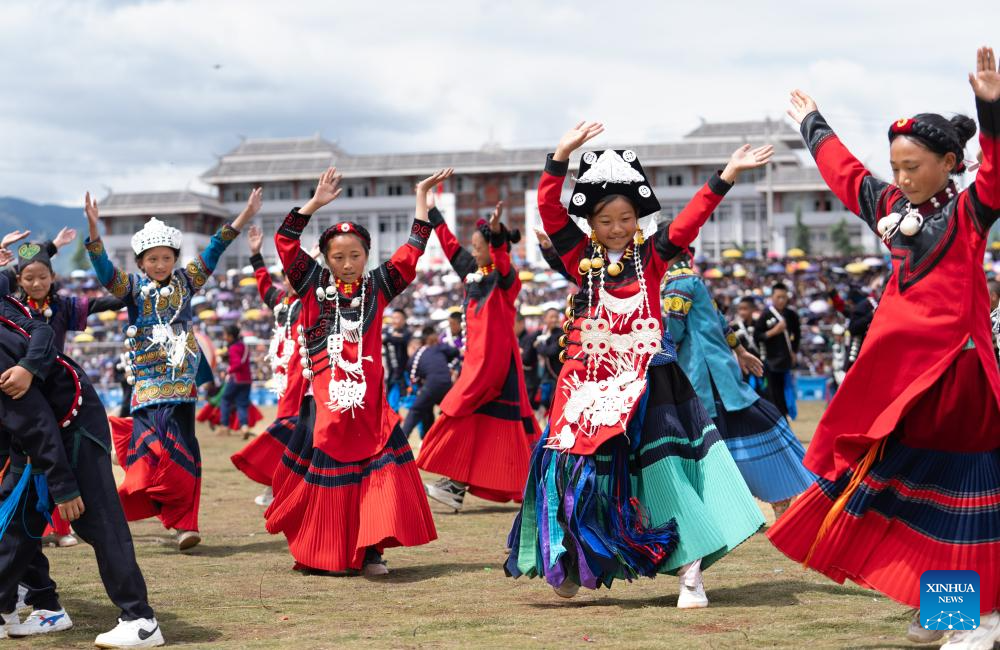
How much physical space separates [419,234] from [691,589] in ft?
9.89

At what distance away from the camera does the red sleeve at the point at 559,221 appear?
6.38 m

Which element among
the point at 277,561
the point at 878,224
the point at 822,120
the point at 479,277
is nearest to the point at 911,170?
the point at 878,224

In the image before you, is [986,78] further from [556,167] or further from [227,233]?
[227,233]

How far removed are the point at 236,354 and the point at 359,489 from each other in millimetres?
14685

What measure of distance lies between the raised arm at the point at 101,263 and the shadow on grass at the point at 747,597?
162 inches

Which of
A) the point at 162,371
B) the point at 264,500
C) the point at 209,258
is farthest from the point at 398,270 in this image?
the point at 264,500

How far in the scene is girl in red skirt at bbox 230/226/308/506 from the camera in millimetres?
10047

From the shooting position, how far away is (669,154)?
81.9 metres

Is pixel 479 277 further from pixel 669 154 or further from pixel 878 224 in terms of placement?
pixel 669 154

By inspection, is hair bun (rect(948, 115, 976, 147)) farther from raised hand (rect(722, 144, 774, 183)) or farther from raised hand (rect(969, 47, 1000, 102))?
raised hand (rect(722, 144, 774, 183))

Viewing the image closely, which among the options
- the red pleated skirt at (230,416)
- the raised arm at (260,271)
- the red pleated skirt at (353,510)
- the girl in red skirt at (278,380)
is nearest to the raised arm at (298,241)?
the red pleated skirt at (353,510)

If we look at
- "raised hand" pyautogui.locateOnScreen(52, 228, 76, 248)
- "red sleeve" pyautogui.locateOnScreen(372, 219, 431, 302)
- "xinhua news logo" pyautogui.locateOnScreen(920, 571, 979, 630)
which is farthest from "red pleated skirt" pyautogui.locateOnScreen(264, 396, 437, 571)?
"xinhua news logo" pyautogui.locateOnScreen(920, 571, 979, 630)

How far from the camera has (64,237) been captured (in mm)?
9125

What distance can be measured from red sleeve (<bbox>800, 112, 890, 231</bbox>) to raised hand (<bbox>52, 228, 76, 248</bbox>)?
5.32 m
